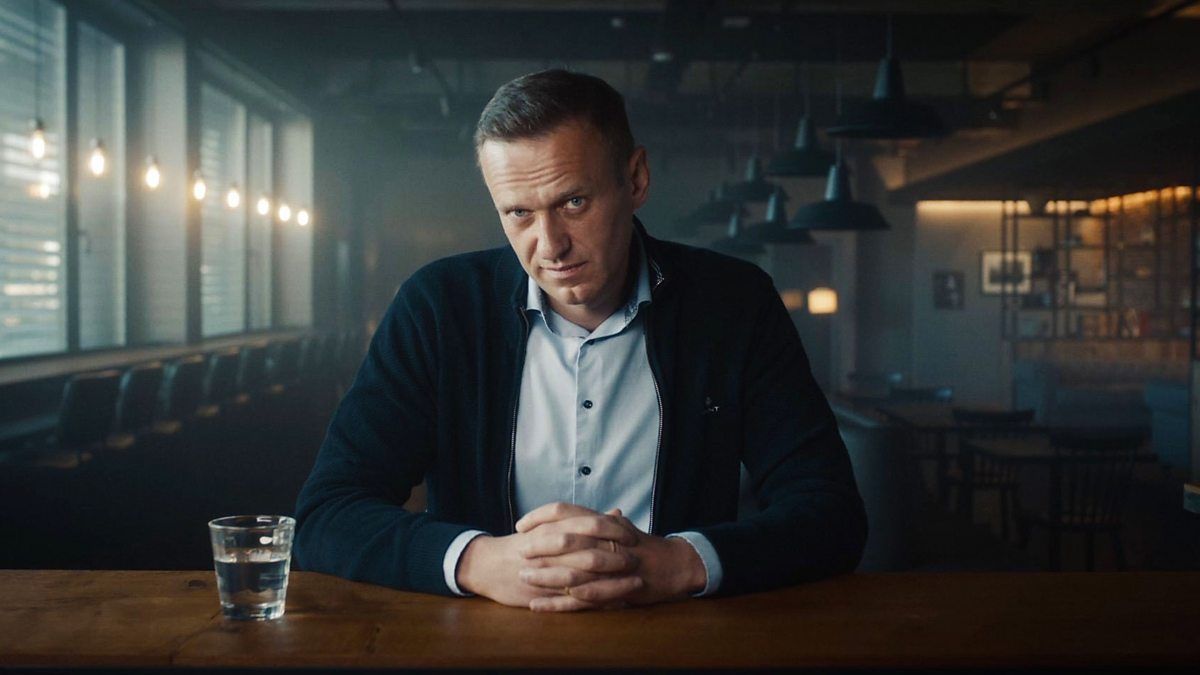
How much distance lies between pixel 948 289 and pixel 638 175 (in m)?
13.7

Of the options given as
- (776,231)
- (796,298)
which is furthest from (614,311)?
(796,298)

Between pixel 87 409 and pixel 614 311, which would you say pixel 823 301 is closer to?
pixel 87 409

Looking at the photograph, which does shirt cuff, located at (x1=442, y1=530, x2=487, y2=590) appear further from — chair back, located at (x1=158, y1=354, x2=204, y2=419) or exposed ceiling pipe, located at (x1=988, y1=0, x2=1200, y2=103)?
exposed ceiling pipe, located at (x1=988, y1=0, x2=1200, y2=103)

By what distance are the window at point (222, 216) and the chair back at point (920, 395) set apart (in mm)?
5550

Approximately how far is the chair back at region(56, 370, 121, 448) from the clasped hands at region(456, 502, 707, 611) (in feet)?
15.0

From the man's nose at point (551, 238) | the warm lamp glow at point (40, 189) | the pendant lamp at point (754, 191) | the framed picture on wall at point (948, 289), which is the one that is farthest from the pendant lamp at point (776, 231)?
the framed picture on wall at point (948, 289)

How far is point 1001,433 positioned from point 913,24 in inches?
158

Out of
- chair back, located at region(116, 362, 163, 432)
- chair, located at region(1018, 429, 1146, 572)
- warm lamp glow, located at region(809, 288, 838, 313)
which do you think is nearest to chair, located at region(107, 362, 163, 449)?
chair back, located at region(116, 362, 163, 432)

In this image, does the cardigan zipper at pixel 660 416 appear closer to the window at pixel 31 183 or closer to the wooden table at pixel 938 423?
the wooden table at pixel 938 423

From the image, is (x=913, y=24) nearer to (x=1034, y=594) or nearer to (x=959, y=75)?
(x=959, y=75)

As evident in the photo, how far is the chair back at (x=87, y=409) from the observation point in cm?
535

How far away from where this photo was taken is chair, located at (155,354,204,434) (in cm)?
679

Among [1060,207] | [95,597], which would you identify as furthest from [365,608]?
[1060,207]

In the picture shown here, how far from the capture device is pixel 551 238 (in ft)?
5.41
